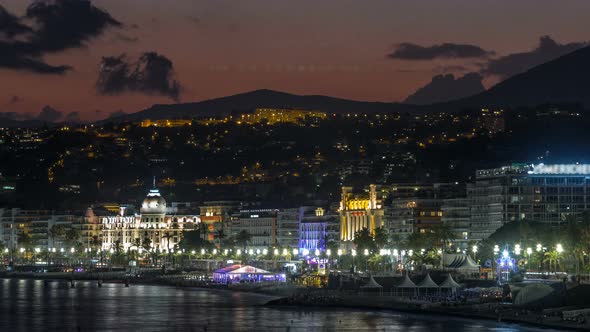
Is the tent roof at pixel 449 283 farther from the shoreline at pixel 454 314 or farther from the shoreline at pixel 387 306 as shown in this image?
the shoreline at pixel 454 314

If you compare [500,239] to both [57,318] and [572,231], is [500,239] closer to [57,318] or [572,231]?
[572,231]

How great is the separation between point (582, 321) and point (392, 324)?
52.8ft

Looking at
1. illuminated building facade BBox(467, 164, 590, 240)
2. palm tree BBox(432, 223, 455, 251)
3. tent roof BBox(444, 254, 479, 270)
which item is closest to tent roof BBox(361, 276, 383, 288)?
tent roof BBox(444, 254, 479, 270)

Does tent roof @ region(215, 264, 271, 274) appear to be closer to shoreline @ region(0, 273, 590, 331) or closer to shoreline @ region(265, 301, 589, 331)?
shoreline @ region(0, 273, 590, 331)

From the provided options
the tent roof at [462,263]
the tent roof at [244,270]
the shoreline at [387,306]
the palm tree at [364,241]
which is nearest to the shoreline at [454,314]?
the shoreline at [387,306]

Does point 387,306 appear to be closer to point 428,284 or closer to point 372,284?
point 428,284

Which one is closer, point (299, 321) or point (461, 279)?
point (299, 321)

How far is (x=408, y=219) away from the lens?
181625 millimetres

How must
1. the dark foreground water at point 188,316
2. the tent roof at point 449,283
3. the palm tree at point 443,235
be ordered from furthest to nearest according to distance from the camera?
the palm tree at point 443,235
the tent roof at point 449,283
the dark foreground water at point 188,316

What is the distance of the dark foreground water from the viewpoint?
97.1 m

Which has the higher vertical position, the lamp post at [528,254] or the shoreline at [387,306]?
the lamp post at [528,254]

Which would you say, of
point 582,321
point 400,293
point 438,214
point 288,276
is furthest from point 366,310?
point 438,214

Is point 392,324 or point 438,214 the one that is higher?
point 438,214

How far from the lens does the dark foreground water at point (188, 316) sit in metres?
97.1
